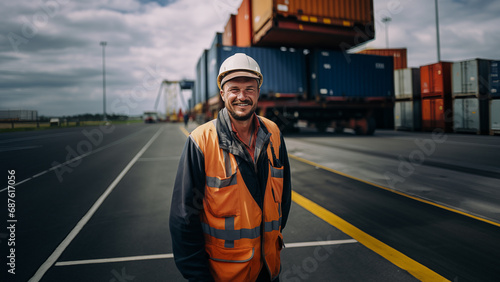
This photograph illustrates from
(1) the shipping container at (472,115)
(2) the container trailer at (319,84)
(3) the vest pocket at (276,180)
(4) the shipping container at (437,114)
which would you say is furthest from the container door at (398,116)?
(3) the vest pocket at (276,180)

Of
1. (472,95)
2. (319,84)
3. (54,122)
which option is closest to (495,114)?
(472,95)

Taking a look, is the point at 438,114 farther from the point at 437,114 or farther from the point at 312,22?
the point at 312,22

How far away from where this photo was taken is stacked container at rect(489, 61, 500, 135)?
44.6 ft

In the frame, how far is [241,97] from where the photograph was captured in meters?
1.54

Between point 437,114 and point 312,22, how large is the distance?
10729 mm

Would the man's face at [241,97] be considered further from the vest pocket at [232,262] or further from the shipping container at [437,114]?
the shipping container at [437,114]

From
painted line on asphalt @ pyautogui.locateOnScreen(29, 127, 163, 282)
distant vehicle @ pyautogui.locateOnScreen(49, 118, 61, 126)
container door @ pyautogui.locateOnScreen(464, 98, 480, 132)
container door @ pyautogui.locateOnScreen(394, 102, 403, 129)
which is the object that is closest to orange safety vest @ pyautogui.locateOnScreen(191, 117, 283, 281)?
painted line on asphalt @ pyautogui.locateOnScreen(29, 127, 163, 282)

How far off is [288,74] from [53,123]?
34021 millimetres

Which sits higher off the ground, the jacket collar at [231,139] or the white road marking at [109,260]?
the jacket collar at [231,139]

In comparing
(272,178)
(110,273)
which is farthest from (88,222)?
(272,178)

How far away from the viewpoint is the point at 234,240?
143 cm

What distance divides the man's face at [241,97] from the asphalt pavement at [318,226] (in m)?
1.71

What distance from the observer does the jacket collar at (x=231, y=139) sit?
1.51 m

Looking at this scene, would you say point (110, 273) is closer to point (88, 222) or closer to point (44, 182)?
point (88, 222)
